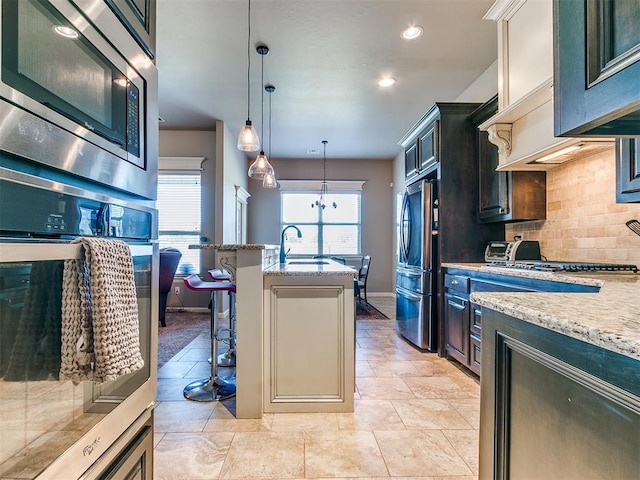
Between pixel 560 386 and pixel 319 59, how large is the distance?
3.46 meters

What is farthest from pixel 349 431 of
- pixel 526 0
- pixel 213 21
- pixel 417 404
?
pixel 213 21

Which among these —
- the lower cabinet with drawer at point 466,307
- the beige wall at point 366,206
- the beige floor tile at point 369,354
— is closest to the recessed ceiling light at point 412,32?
the lower cabinet with drawer at point 466,307

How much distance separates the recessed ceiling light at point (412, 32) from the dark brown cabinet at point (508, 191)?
87 centimetres

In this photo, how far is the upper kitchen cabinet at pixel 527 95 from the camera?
211 centimetres

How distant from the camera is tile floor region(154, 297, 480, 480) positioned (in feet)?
5.37

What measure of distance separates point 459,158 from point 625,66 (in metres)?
2.78

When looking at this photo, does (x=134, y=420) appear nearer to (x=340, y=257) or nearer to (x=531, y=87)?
(x=531, y=87)

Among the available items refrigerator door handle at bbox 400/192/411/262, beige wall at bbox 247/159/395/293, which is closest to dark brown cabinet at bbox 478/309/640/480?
refrigerator door handle at bbox 400/192/411/262

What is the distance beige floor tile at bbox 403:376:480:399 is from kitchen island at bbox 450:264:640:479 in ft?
5.41

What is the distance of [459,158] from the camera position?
3316 millimetres

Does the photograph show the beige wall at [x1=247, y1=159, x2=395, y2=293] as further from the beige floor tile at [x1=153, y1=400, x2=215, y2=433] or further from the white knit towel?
the white knit towel

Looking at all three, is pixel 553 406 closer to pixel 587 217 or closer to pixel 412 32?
pixel 587 217

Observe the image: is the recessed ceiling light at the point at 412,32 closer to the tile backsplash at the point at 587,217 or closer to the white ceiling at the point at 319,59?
the white ceiling at the point at 319,59

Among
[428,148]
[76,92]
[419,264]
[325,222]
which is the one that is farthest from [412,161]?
[76,92]
